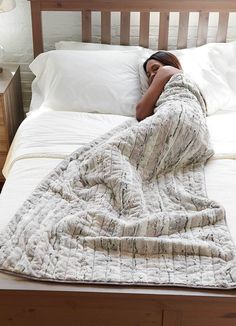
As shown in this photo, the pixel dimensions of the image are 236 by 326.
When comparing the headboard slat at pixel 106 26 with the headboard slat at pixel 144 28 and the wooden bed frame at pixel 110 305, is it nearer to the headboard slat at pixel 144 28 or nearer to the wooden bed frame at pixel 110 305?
the headboard slat at pixel 144 28

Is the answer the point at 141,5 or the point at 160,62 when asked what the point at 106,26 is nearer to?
the point at 141,5

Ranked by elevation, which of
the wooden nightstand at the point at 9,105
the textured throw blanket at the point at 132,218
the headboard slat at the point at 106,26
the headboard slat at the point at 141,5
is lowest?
the wooden nightstand at the point at 9,105

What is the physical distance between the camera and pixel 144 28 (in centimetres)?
280

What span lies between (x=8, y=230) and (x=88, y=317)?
15.0 inches

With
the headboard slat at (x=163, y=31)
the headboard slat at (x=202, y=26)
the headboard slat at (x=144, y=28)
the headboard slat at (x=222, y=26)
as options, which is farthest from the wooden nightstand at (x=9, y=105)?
the headboard slat at (x=222, y=26)

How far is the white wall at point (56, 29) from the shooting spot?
293 centimetres

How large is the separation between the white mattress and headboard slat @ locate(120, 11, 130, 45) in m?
0.61

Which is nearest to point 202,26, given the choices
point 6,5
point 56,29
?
point 56,29

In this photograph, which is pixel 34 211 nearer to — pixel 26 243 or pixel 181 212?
pixel 26 243

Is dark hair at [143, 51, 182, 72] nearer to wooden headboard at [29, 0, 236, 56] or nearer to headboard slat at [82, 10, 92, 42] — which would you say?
wooden headboard at [29, 0, 236, 56]

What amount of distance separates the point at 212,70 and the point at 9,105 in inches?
45.0

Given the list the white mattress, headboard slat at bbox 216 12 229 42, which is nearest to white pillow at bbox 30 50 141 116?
the white mattress

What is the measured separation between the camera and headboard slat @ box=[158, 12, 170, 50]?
9.13ft

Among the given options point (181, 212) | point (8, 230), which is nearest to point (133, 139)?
point (181, 212)
